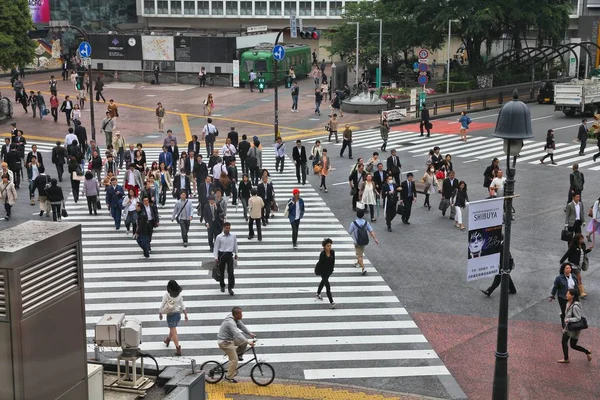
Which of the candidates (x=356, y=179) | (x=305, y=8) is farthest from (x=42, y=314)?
(x=305, y=8)

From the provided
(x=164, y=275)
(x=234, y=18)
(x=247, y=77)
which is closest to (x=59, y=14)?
(x=234, y=18)

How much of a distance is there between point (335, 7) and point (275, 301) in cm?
7054

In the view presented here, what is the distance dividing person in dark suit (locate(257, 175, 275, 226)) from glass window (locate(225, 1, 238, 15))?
6665 centimetres

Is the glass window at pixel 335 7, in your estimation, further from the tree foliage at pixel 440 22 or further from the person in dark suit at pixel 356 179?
the person in dark suit at pixel 356 179

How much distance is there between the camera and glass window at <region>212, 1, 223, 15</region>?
90.4 metres

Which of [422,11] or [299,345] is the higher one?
[422,11]

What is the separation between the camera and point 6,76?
6544cm

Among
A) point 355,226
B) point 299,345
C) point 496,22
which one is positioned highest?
point 496,22

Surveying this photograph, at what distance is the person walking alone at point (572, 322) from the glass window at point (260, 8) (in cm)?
7633

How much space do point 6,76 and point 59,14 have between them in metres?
21.5

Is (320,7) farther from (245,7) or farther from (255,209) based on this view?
(255,209)

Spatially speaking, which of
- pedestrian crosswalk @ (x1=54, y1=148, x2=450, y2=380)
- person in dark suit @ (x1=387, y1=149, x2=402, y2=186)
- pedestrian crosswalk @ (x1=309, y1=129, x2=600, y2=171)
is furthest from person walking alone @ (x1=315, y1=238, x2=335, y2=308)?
pedestrian crosswalk @ (x1=309, y1=129, x2=600, y2=171)

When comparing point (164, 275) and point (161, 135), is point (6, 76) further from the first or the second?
point (164, 275)

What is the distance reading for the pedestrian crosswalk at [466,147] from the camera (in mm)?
37312
